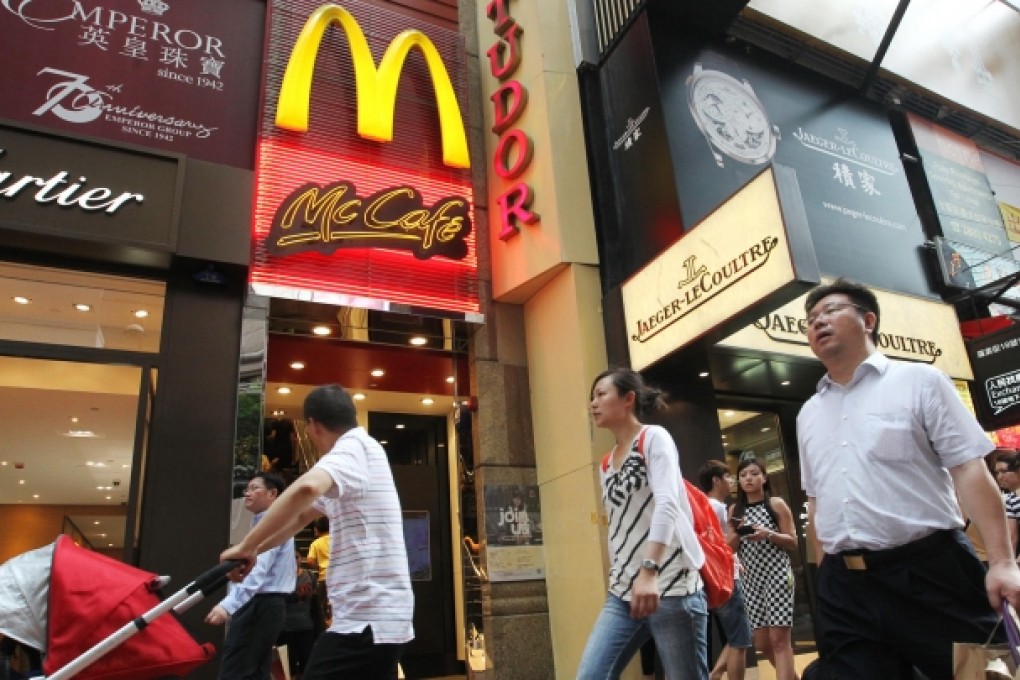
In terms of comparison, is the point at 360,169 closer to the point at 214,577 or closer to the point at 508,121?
the point at 508,121

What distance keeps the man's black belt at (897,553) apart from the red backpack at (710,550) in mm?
944

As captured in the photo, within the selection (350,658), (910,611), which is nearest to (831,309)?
(910,611)

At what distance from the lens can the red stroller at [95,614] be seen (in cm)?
279

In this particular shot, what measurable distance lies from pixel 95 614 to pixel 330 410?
48.4 inches

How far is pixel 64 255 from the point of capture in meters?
6.55

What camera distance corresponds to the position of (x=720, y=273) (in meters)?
6.04

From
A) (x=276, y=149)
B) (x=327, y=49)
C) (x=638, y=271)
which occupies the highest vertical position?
(x=327, y=49)

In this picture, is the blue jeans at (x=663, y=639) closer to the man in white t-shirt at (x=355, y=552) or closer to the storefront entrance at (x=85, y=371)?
the man in white t-shirt at (x=355, y=552)

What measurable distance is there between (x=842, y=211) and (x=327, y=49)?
254 inches

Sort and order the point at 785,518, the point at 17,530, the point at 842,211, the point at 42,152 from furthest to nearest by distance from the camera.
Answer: the point at 842,211 → the point at 17,530 → the point at 42,152 → the point at 785,518

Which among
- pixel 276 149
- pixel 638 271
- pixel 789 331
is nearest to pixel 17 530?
pixel 276 149

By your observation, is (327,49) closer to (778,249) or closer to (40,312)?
(40,312)

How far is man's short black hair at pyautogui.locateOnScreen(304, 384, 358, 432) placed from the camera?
299cm

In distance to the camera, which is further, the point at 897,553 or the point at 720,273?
the point at 720,273
